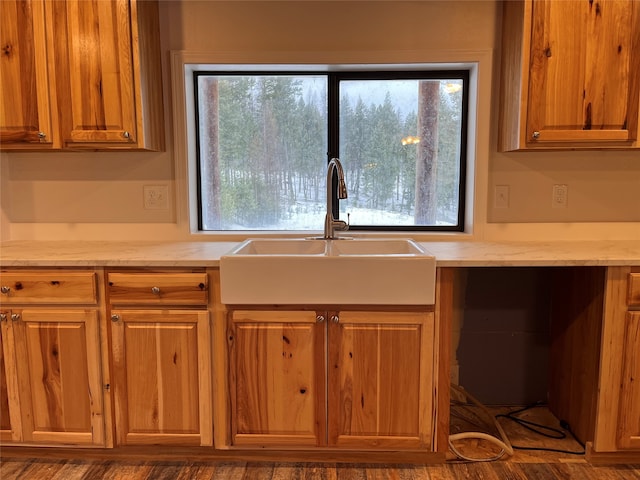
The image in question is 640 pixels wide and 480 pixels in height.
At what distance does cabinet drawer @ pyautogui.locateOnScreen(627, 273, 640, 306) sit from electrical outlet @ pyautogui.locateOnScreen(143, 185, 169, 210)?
6.61 ft

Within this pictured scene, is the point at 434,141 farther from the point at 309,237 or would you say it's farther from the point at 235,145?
the point at 235,145

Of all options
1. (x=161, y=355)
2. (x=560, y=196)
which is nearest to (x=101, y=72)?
(x=161, y=355)

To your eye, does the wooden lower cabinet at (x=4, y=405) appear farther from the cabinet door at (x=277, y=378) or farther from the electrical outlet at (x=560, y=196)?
the electrical outlet at (x=560, y=196)

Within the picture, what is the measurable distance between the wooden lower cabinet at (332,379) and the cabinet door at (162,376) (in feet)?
0.41

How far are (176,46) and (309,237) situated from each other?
1.11 metres

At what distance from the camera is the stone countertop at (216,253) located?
1613 millimetres

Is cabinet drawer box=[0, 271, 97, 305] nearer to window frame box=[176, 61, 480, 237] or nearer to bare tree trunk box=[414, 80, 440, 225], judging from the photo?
window frame box=[176, 61, 480, 237]

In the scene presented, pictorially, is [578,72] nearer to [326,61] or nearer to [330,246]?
[326,61]

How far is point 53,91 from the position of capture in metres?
1.83

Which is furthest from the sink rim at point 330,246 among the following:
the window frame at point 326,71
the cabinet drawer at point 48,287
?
the cabinet drawer at point 48,287

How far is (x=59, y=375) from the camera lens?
1701mm

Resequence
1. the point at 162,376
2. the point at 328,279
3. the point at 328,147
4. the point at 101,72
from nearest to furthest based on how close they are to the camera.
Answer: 1. the point at 328,279
2. the point at 162,376
3. the point at 101,72
4. the point at 328,147

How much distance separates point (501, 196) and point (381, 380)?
A: 1089mm

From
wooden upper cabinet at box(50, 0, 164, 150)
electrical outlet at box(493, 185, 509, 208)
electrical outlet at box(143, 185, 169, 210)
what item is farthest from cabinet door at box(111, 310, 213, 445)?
electrical outlet at box(493, 185, 509, 208)
